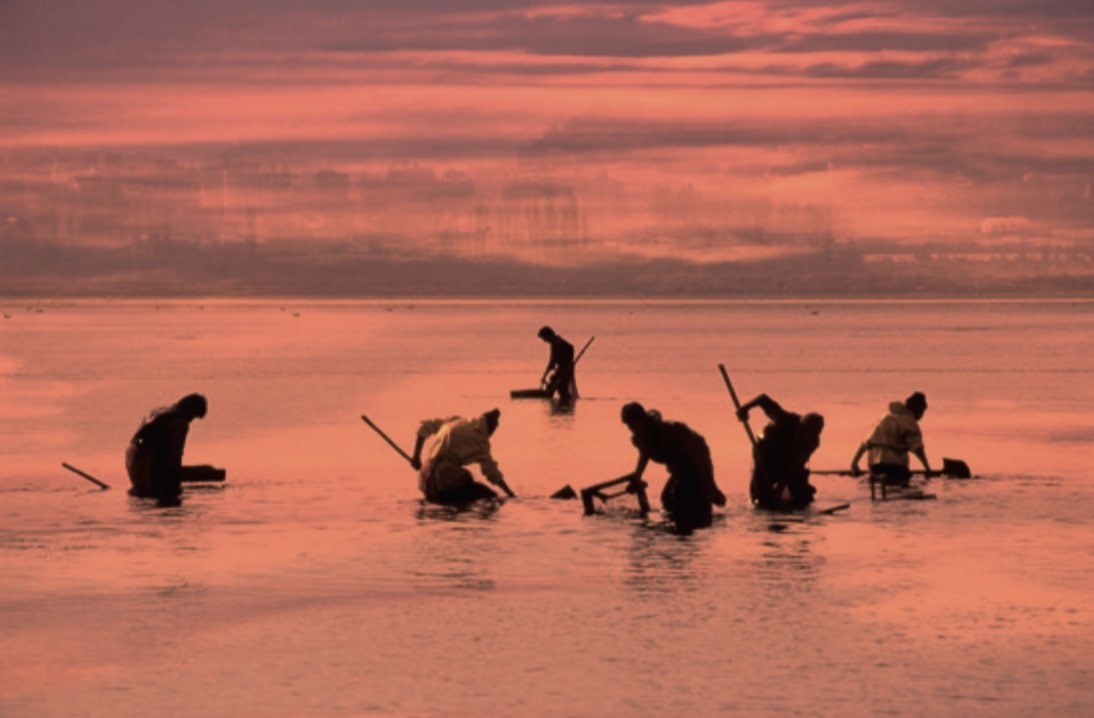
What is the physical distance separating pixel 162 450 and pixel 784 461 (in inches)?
248

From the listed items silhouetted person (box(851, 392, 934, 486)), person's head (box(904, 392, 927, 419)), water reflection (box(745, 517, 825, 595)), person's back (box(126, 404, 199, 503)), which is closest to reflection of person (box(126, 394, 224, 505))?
person's back (box(126, 404, 199, 503))

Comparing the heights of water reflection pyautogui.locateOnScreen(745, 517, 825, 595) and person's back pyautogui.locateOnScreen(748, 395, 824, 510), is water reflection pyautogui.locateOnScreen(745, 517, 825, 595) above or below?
below

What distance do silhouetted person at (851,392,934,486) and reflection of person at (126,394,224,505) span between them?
6984 mm

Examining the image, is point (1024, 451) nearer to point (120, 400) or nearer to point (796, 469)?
point (796, 469)

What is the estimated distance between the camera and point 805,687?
12.0m

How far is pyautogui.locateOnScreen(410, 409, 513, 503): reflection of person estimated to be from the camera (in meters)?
20.9

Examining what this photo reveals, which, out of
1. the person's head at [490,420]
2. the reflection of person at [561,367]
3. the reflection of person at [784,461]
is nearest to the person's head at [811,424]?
the reflection of person at [784,461]

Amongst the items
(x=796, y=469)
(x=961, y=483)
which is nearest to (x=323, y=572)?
(x=796, y=469)

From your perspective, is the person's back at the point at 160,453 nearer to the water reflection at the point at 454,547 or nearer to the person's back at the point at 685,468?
the water reflection at the point at 454,547

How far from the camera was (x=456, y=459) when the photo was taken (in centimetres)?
2114

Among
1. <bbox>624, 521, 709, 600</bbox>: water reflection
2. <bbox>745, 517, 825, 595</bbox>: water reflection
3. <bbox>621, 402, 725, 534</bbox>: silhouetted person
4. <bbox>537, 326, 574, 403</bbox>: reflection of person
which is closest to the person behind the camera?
<bbox>624, 521, 709, 600</bbox>: water reflection

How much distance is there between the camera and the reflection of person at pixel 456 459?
2086 centimetres

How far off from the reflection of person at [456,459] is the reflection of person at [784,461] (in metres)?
2.52

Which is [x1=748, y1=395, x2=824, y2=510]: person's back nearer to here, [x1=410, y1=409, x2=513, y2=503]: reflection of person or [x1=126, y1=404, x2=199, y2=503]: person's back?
[x1=410, y1=409, x2=513, y2=503]: reflection of person
